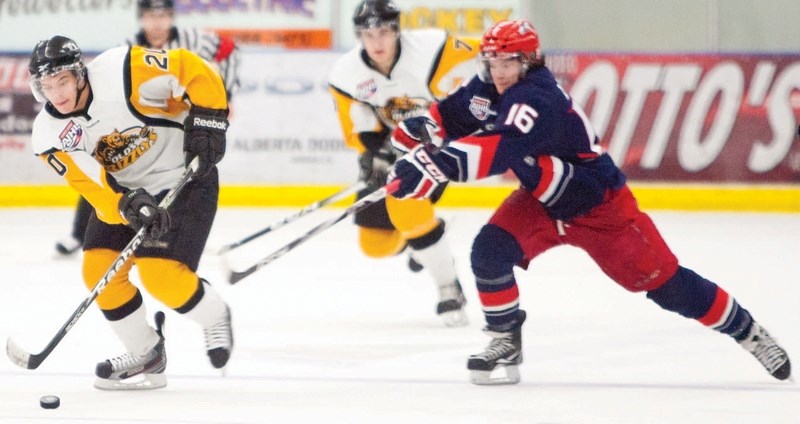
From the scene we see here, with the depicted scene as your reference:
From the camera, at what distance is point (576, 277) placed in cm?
564

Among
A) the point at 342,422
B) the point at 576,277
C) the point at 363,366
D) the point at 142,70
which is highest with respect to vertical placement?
the point at 142,70

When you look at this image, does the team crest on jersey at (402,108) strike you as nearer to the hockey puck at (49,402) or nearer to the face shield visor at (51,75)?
the face shield visor at (51,75)

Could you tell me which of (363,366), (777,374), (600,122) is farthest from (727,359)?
(600,122)

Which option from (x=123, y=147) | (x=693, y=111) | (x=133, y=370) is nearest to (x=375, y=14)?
(x=123, y=147)

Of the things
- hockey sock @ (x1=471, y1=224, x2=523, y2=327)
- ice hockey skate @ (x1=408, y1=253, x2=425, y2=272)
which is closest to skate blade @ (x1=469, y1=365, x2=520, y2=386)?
hockey sock @ (x1=471, y1=224, x2=523, y2=327)

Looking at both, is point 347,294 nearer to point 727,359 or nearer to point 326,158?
point 727,359

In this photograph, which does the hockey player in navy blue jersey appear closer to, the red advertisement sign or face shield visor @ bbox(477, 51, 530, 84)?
face shield visor @ bbox(477, 51, 530, 84)

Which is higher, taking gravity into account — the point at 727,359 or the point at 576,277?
the point at 727,359

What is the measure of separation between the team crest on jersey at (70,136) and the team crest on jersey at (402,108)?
1572 millimetres

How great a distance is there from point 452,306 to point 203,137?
140 cm

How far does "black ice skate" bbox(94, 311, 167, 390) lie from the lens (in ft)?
11.8

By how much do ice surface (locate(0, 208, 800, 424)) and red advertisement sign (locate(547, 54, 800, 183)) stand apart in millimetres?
946

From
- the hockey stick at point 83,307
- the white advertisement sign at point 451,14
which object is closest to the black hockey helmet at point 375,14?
the hockey stick at point 83,307

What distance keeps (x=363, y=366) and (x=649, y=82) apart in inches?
159
